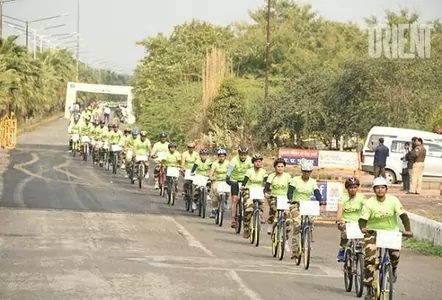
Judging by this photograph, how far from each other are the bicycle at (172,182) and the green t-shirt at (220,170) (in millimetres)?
5492

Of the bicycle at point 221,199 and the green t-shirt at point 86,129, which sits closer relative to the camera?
the bicycle at point 221,199

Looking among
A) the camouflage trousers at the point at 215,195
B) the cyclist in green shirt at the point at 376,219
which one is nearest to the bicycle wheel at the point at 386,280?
the cyclist in green shirt at the point at 376,219

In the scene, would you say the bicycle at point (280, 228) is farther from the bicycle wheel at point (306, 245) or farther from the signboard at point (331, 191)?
the signboard at point (331, 191)

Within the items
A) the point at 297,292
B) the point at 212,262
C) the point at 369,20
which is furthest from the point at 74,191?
the point at 369,20

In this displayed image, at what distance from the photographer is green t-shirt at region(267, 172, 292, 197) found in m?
21.0

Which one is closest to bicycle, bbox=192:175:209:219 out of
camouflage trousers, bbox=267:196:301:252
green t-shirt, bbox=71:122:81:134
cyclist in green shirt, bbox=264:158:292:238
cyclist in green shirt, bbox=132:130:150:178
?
cyclist in green shirt, bbox=264:158:292:238

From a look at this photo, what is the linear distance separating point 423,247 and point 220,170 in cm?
487

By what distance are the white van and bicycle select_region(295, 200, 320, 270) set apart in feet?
69.5

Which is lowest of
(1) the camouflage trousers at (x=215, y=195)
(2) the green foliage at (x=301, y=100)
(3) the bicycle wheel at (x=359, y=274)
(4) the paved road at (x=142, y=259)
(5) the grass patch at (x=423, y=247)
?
(5) the grass patch at (x=423, y=247)

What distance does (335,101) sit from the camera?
5050 centimetres

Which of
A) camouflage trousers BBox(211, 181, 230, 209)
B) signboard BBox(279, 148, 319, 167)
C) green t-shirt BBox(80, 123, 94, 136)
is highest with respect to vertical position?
green t-shirt BBox(80, 123, 94, 136)

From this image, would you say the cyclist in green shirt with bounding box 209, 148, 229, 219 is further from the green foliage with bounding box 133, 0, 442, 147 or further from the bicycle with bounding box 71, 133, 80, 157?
the bicycle with bounding box 71, 133, 80, 157

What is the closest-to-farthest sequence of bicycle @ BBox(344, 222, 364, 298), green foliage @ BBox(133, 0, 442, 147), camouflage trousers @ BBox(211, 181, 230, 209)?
bicycle @ BBox(344, 222, 364, 298)
camouflage trousers @ BBox(211, 181, 230, 209)
green foliage @ BBox(133, 0, 442, 147)

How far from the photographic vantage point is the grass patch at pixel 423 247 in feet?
75.6
